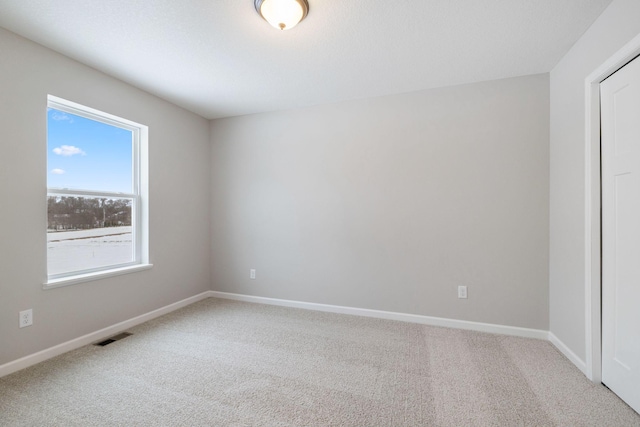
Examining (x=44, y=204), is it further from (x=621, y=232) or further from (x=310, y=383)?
(x=621, y=232)

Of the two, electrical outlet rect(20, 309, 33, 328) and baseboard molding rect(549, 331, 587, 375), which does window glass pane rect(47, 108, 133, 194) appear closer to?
electrical outlet rect(20, 309, 33, 328)

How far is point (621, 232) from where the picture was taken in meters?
1.76

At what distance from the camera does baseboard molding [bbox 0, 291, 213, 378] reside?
207 centimetres

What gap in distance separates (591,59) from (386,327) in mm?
2750

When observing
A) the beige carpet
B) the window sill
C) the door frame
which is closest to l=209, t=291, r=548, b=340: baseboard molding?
the beige carpet

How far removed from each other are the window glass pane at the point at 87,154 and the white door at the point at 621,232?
420cm

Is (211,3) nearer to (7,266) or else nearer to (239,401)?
(7,266)

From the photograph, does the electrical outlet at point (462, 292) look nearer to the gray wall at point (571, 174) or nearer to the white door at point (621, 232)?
the gray wall at point (571, 174)

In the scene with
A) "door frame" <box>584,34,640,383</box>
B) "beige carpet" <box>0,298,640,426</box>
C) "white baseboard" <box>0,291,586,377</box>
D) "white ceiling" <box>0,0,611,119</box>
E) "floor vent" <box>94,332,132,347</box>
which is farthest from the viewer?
"floor vent" <box>94,332,132,347</box>

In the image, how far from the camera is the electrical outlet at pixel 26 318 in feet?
6.97

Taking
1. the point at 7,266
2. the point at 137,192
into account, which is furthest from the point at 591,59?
the point at 7,266

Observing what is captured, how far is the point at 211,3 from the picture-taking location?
1780 millimetres

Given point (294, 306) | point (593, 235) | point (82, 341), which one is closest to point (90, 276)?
point (82, 341)

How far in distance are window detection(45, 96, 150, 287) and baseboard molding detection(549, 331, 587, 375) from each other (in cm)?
402
